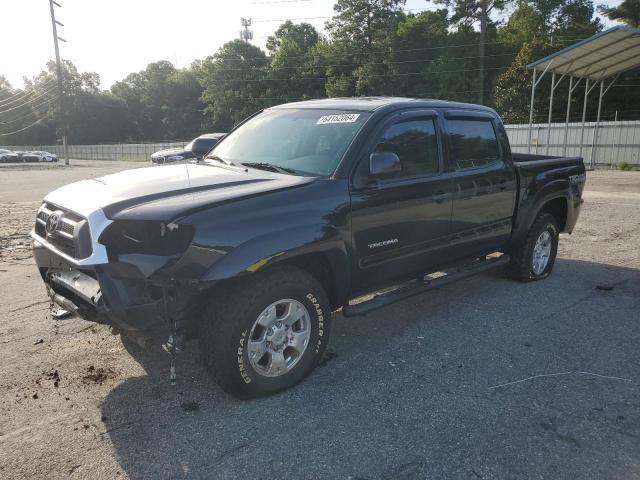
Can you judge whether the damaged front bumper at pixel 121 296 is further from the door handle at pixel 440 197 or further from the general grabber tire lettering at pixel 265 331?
the door handle at pixel 440 197

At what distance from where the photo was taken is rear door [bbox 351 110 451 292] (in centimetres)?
376

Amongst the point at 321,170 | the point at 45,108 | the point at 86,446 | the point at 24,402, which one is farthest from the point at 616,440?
the point at 45,108

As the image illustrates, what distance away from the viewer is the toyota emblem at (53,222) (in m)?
3.30

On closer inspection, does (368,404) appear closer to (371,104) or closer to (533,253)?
(371,104)

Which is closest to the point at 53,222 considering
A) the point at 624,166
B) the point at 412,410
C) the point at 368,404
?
the point at 368,404

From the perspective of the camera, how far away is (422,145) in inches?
169

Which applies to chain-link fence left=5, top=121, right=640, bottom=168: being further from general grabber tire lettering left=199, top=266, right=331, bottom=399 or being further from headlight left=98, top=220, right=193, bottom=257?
headlight left=98, top=220, right=193, bottom=257

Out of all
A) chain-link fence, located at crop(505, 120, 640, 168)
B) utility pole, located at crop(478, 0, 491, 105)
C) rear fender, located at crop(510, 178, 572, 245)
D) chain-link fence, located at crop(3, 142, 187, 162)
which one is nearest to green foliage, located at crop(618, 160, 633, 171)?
chain-link fence, located at crop(505, 120, 640, 168)

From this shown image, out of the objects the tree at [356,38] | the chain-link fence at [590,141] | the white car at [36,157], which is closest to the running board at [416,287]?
the chain-link fence at [590,141]

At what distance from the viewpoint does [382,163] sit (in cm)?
356

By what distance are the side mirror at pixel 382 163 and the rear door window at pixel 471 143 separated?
3.66ft

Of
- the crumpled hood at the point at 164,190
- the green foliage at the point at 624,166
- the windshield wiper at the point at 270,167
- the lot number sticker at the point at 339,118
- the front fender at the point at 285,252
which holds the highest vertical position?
the lot number sticker at the point at 339,118

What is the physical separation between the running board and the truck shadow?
39 cm

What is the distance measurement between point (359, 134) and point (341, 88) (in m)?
48.1
